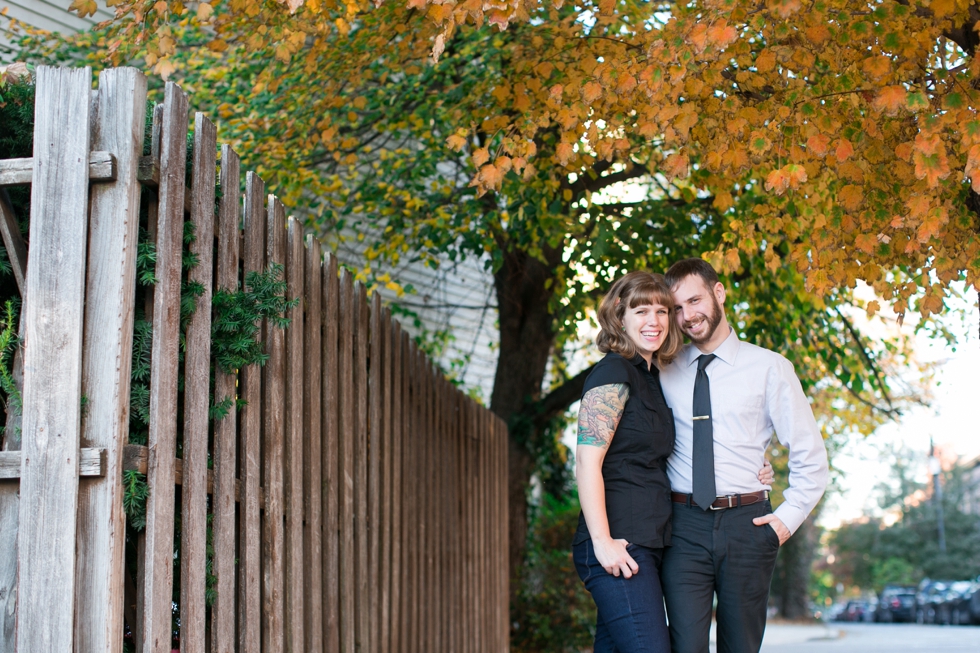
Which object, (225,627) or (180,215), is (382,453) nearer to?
(225,627)

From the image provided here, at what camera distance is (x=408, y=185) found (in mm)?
8359

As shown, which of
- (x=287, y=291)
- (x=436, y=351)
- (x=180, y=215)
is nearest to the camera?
(x=180, y=215)

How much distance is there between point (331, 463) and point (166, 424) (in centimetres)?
137

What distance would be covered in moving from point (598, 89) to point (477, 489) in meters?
3.52

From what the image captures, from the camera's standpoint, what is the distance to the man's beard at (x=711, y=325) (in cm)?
397

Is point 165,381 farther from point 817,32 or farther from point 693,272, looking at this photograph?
point 817,32

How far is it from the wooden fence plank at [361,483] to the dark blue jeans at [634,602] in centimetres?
126

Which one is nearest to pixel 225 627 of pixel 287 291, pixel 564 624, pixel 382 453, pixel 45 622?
pixel 45 622

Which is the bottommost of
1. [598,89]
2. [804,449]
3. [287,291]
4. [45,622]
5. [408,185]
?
[45,622]

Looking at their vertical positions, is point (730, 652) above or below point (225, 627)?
below

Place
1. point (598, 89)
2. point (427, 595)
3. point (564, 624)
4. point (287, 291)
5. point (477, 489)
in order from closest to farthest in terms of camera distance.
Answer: point (287, 291) < point (598, 89) < point (427, 595) < point (477, 489) < point (564, 624)

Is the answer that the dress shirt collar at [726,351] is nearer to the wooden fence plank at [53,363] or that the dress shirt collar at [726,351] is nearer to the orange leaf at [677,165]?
the orange leaf at [677,165]

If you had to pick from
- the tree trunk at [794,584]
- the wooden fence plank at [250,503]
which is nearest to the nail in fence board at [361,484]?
the wooden fence plank at [250,503]

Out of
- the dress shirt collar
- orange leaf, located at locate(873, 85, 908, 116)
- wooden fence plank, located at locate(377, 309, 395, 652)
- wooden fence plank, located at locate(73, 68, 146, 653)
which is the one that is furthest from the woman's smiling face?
wooden fence plank, located at locate(73, 68, 146, 653)
